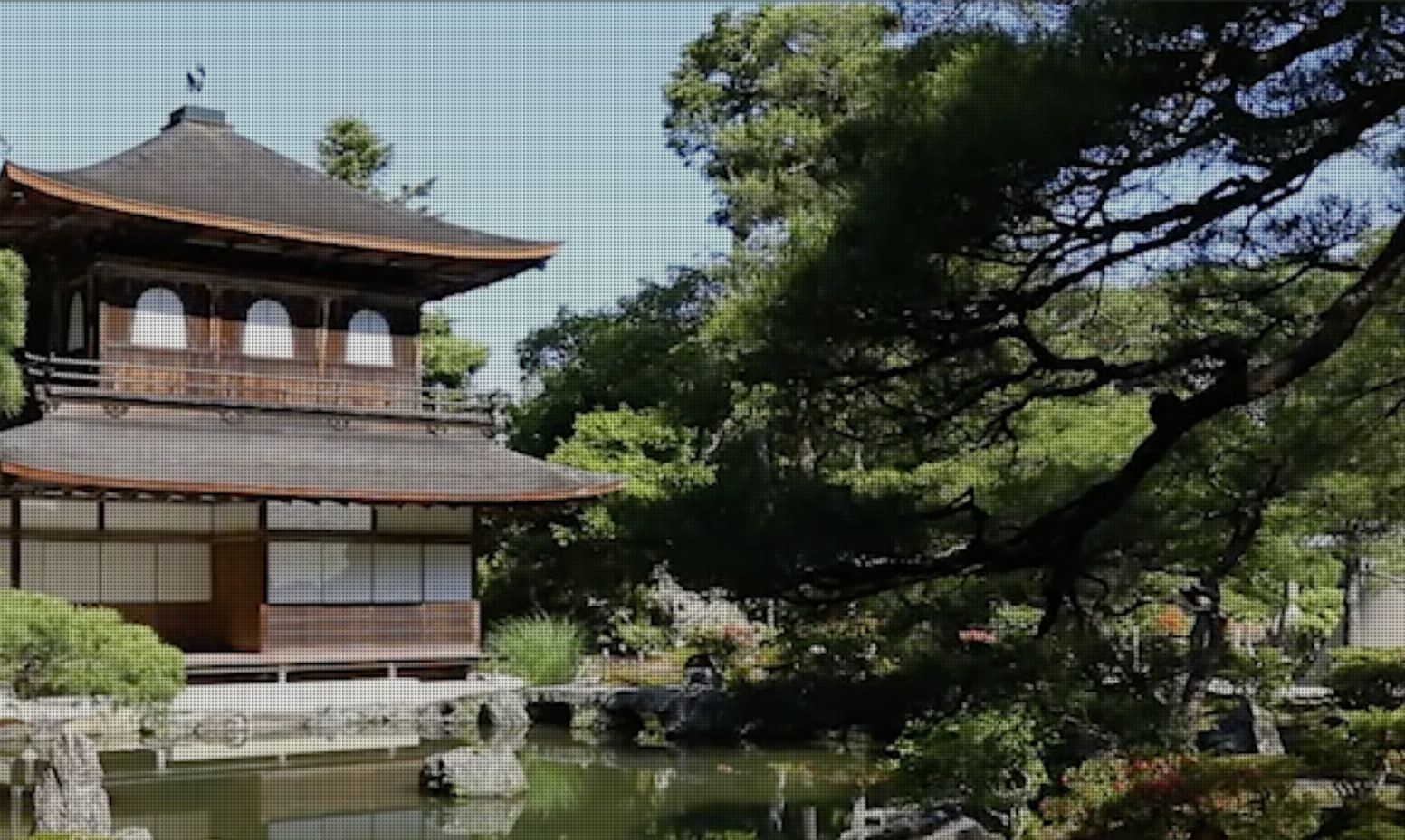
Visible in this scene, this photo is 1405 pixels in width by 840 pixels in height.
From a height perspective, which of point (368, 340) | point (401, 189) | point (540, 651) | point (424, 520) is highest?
point (401, 189)

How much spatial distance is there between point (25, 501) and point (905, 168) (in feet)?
35.9

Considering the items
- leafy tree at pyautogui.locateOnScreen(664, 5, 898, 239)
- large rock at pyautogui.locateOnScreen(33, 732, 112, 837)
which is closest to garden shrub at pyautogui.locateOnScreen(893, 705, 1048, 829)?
large rock at pyautogui.locateOnScreen(33, 732, 112, 837)

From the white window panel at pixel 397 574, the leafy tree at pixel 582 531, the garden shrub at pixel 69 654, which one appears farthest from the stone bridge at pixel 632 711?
→ the garden shrub at pixel 69 654

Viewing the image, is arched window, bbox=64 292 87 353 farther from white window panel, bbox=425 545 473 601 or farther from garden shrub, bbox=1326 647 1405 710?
garden shrub, bbox=1326 647 1405 710

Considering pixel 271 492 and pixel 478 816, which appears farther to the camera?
pixel 271 492

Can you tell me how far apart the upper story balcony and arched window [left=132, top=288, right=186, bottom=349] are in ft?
0.27

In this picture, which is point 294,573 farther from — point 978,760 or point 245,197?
point 978,760

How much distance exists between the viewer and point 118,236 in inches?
548

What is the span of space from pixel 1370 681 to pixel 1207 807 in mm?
6266

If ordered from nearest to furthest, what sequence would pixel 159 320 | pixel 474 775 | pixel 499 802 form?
pixel 499 802, pixel 474 775, pixel 159 320

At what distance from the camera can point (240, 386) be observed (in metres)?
14.6

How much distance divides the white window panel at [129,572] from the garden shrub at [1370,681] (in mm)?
10029

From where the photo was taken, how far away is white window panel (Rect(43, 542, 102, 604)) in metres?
13.4

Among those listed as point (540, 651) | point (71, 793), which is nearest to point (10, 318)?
point (71, 793)
